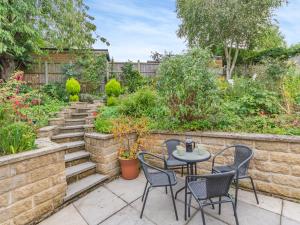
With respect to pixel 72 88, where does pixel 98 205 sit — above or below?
below

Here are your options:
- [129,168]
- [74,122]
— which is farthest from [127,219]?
[74,122]

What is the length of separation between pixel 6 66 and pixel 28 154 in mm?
6547

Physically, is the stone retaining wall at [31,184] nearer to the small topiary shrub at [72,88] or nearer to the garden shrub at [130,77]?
the small topiary shrub at [72,88]

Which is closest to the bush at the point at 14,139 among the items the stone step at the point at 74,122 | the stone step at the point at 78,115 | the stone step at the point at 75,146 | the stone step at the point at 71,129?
the stone step at the point at 75,146

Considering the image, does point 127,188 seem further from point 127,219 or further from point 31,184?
point 31,184

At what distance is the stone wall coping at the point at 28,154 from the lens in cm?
222

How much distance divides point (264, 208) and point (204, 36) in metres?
12.3

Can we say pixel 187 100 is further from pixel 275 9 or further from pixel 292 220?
pixel 275 9

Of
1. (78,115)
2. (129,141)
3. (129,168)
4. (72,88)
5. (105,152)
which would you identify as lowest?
(129,168)

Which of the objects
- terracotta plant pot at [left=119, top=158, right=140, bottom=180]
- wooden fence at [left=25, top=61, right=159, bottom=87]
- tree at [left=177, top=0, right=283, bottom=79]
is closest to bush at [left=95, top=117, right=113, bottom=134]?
terracotta plant pot at [left=119, top=158, right=140, bottom=180]

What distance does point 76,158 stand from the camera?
3723 millimetres

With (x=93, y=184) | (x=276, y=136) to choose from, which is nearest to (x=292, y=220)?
(x=276, y=136)

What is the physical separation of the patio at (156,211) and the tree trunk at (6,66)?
21.3 feet

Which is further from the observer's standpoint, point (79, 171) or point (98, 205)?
point (79, 171)
